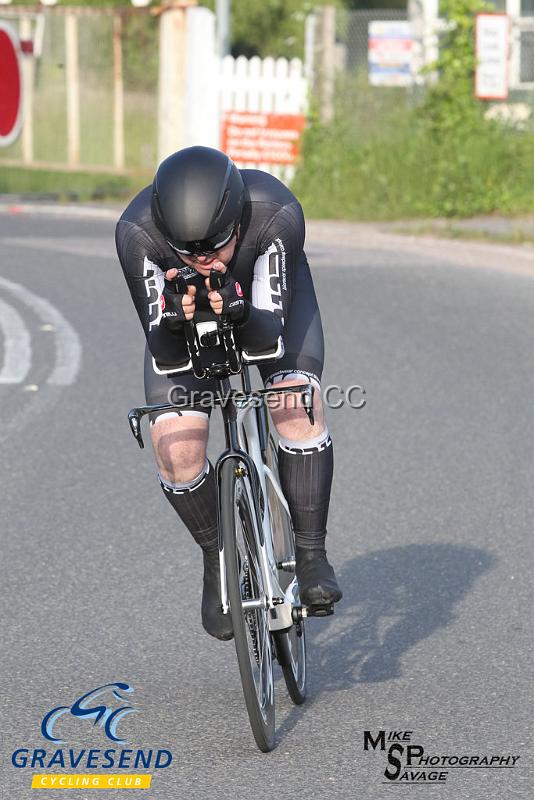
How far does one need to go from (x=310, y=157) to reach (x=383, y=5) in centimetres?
2567

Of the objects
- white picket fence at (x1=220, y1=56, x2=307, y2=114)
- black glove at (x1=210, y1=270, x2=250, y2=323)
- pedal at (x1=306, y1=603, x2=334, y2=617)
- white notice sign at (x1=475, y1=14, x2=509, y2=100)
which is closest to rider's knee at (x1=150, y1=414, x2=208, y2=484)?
black glove at (x1=210, y1=270, x2=250, y2=323)

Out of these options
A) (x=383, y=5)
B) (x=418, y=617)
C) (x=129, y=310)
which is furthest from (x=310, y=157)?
(x=383, y=5)

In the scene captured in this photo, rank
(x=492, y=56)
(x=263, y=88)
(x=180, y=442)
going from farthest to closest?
(x=492, y=56) → (x=263, y=88) → (x=180, y=442)

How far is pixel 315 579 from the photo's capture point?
492 cm

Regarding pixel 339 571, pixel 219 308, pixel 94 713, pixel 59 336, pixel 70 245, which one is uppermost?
pixel 219 308

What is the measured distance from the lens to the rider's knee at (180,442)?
4.66 m

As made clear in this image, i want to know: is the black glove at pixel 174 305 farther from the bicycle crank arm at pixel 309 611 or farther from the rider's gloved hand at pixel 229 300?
the bicycle crank arm at pixel 309 611

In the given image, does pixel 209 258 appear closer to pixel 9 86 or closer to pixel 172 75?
pixel 172 75

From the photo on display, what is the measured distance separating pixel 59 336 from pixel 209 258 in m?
7.22

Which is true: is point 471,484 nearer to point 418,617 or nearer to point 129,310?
point 418,617

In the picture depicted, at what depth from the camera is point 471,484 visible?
25.3 feet

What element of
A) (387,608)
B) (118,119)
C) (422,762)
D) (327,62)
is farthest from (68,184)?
(422,762)

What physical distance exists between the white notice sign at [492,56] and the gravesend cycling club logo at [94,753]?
1727cm

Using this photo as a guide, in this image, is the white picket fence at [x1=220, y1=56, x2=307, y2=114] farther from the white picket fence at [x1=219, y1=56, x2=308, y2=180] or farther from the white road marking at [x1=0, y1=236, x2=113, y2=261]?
the white road marking at [x1=0, y1=236, x2=113, y2=261]
